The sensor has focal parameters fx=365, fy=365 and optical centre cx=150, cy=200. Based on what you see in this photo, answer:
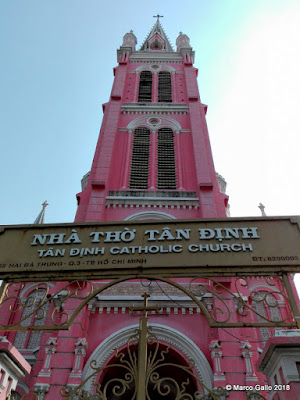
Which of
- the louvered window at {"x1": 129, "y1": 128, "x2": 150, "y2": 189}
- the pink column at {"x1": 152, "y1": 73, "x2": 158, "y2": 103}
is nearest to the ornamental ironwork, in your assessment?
the louvered window at {"x1": 129, "y1": 128, "x2": 150, "y2": 189}

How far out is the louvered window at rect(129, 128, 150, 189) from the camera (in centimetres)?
1325

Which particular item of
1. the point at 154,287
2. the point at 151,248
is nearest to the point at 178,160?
the point at 154,287

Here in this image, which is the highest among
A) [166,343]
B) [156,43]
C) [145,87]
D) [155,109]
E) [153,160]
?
[156,43]

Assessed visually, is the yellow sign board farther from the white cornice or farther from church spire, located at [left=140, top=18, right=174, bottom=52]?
church spire, located at [left=140, top=18, right=174, bottom=52]

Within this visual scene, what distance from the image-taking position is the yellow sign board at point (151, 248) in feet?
13.9

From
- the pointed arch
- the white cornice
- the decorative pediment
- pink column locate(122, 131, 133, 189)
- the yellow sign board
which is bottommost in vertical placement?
the yellow sign board

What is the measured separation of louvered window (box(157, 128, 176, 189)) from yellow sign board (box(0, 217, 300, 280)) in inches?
334

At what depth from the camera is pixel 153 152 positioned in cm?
1435

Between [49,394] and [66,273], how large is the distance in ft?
15.0

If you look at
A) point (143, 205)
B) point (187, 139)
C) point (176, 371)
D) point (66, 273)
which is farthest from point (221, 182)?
point (66, 273)

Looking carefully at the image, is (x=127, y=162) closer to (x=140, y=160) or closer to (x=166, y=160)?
(x=140, y=160)

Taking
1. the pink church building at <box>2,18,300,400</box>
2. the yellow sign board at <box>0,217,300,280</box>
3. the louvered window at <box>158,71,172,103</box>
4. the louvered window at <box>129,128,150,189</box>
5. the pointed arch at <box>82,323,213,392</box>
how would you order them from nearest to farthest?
1. the yellow sign board at <box>0,217,300,280</box>
2. the pink church building at <box>2,18,300,400</box>
3. the pointed arch at <box>82,323,213,392</box>
4. the louvered window at <box>129,128,150,189</box>
5. the louvered window at <box>158,71,172,103</box>

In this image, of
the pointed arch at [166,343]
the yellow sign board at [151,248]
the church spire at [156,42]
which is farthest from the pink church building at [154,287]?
the church spire at [156,42]

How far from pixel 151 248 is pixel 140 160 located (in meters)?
10.0
